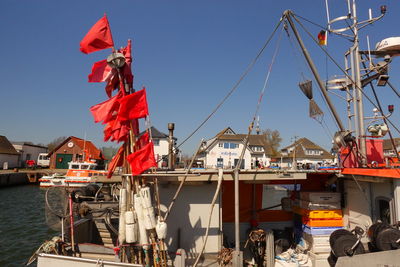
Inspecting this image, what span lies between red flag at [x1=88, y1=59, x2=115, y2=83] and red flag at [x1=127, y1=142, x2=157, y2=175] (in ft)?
7.65

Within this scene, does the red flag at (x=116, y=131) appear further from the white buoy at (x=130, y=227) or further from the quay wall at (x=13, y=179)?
the quay wall at (x=13, y=179)

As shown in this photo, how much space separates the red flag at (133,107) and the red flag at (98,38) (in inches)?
63.9

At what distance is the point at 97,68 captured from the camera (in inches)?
277

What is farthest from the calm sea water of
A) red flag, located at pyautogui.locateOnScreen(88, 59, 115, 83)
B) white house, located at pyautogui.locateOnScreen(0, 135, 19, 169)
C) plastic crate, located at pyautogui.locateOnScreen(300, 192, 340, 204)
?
white house, located at pyautogui.locateOnScreen(0, 135, 19, 169)

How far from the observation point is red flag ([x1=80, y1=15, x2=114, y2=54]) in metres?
6.86

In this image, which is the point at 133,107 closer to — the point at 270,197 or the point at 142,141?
the point at 142,141

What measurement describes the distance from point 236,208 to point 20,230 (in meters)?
17.8

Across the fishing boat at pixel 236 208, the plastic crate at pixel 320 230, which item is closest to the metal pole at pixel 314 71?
Answer: the fishing boat at pixel 236 208

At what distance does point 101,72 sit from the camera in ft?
23.2

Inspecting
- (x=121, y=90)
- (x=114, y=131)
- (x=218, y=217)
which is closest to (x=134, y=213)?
(x=114, y=131)

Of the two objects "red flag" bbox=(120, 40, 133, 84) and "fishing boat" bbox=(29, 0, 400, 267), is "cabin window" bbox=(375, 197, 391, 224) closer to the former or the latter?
"fishing boat" bbox=(29, 0, 400, 267)

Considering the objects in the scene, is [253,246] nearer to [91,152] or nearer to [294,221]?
[294,221]

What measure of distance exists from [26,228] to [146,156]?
17081mm

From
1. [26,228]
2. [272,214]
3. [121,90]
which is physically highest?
[121,90]
